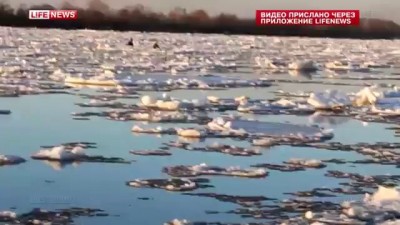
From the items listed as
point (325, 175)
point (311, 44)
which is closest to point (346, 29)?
point (311, 44)

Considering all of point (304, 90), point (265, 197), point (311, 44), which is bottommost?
point (265, 197)

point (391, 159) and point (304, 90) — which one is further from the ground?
point (304, 90)

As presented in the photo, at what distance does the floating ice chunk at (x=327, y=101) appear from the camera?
181 inches

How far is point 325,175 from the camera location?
356cm

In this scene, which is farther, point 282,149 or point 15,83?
point 15,83

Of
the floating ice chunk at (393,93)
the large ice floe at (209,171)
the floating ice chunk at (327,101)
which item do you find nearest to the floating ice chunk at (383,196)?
the large ice floe at (209,171)

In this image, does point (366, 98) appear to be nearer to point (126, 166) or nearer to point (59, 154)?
point (126, 166)

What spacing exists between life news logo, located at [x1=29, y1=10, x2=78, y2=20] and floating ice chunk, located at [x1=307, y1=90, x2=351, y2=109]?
1.63 m

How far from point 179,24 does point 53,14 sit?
0.83 metres

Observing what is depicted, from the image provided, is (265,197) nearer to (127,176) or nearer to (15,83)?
(127,176)

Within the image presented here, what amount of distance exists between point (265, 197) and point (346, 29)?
170 centimetres

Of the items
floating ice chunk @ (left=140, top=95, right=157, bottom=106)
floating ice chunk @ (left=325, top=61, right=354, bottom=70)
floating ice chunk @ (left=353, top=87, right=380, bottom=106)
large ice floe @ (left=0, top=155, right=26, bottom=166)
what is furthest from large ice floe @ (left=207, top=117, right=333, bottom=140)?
floating ice chunk @ (left=325, top=61, right=354, bottom=70)

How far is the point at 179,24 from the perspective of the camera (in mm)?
4598

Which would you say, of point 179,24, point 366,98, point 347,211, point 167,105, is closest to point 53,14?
A: point 179,24
